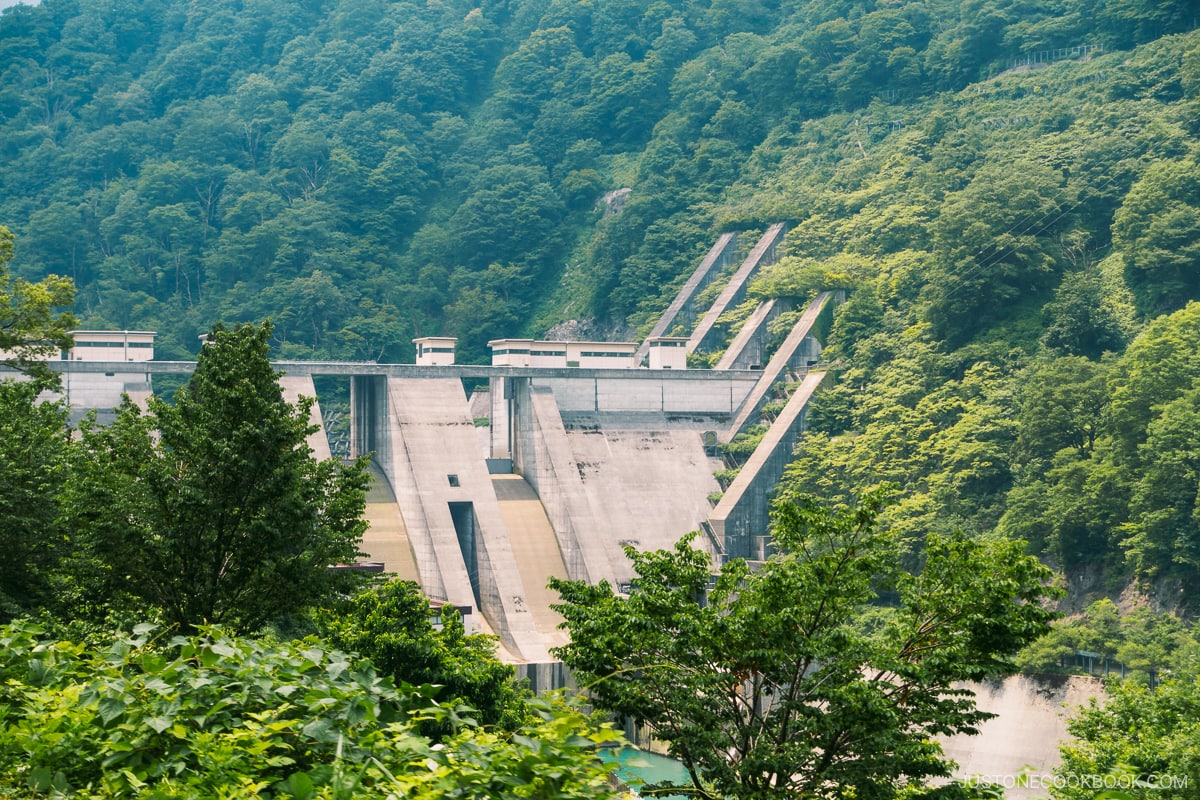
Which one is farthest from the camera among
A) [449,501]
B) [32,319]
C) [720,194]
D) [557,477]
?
[720,194]

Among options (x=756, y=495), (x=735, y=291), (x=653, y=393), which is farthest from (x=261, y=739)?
(x=735, y=291)

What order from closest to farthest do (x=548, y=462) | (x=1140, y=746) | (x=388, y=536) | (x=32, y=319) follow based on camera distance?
(x=1140, y=746)
(x=32, y=319)
(x=388, y=536)
(x=548, y=462)

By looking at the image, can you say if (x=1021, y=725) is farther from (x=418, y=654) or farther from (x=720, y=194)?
(x=720, y=194)

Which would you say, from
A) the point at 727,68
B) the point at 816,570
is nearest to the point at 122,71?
the point at 727,68

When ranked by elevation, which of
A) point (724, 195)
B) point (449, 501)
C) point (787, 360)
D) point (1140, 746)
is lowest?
point (1140, 746)

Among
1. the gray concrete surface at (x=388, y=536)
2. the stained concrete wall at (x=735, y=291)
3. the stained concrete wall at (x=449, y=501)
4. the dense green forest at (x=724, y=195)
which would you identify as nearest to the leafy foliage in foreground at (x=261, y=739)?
the dense green forest at (x=724, y=195)

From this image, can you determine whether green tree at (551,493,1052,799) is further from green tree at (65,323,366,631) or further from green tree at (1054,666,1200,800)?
green tree at (1054,666,1200,800)

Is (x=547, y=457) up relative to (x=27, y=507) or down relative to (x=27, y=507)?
up

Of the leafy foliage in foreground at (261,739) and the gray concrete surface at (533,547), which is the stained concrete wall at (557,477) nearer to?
the gray concrete surface at (533,547)
